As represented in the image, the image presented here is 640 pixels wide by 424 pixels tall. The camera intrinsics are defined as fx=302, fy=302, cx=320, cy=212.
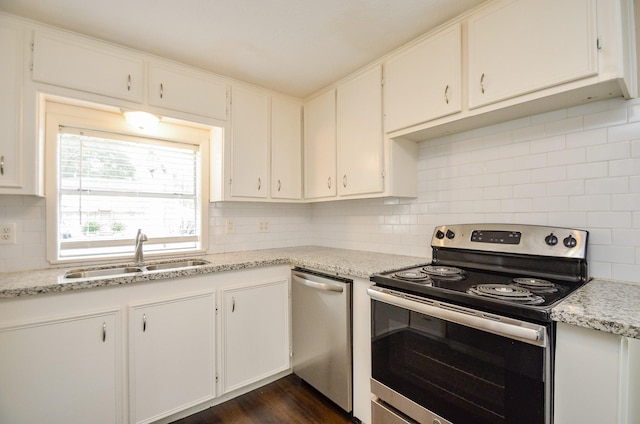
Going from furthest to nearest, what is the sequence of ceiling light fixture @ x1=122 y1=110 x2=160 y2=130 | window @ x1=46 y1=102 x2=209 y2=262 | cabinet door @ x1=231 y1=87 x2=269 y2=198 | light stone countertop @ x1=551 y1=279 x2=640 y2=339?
cabinet door @ x1=231 y1=87 x2=269 y2=198, ceiling light fixture @ x1=122 y1=110 x2=160 y2=130, window @ x1=46 y1=102 x2=209 y2=262, light stone countertop @ x1=551 y1=279 x2=640 y2=339

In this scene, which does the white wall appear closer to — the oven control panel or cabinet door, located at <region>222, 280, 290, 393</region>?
the oven control panel

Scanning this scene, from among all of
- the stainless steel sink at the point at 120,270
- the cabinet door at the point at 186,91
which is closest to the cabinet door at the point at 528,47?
the cabinet door at the point at 186,91

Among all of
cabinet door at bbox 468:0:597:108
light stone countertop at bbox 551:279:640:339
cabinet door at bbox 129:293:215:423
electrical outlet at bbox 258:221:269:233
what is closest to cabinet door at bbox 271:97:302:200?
electrical outlet at bbox 258:221:269:233

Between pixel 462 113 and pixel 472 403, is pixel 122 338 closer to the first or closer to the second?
pixel 472 403

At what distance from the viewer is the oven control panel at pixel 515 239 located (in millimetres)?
1394

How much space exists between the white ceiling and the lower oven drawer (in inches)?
79.8

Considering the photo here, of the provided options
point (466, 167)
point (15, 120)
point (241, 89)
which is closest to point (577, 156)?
point (466, 167)

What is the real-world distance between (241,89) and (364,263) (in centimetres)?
163

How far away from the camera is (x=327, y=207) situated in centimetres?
295

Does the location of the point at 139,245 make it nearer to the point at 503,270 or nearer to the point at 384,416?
the point at 384,416

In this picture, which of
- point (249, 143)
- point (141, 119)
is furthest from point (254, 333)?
point (141, 119)

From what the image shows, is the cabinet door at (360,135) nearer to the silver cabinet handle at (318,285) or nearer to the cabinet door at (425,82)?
the cabinet door at (425,82)

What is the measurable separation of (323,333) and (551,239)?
1356 mm

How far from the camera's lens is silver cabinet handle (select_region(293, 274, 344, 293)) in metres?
1.80
